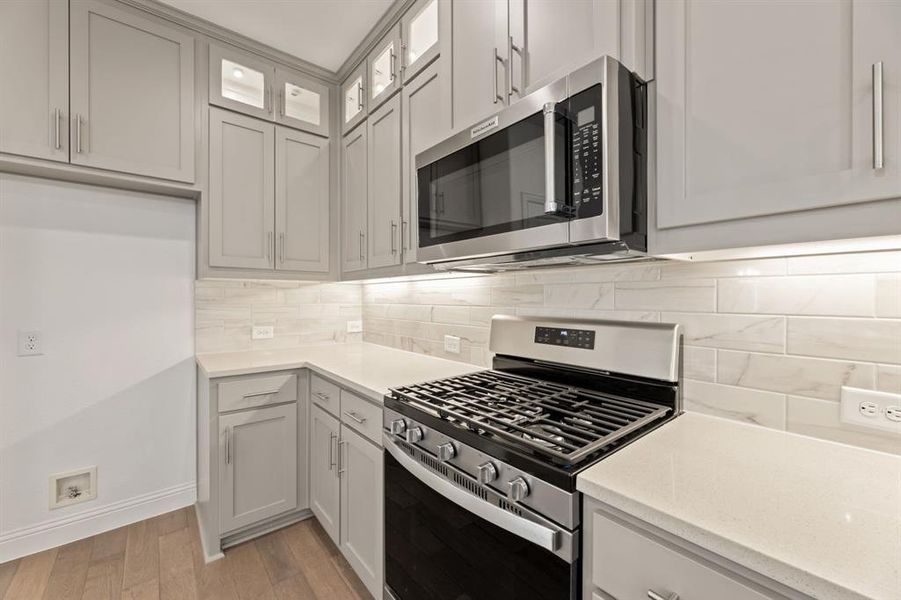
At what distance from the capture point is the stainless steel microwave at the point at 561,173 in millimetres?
923

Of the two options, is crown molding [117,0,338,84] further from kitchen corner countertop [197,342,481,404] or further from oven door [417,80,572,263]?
kitchen corner countertop [197,342,481,404]

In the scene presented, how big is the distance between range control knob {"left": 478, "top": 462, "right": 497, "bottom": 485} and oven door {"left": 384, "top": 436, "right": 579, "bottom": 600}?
0.06 metres

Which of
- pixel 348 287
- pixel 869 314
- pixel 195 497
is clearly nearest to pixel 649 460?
pixel 869 314

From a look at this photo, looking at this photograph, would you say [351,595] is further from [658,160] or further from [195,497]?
[658,160]

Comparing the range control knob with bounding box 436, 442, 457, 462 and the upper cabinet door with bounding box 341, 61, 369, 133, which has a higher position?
the upper cabinet door with bounding box 341, 61, 369, 133

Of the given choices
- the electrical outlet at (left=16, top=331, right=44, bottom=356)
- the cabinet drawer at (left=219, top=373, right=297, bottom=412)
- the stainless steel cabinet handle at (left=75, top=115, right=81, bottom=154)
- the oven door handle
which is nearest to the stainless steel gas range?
the oven door handle

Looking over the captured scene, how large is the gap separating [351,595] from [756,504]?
1644 mm

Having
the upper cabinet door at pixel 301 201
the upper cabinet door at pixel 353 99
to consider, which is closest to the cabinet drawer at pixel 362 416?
the upper cabinet door at pixel 301 201

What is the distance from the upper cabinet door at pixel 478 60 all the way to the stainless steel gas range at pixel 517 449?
81 cm

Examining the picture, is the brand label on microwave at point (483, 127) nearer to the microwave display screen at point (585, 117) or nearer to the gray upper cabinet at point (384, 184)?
the microwave display screen at point (585, 117)

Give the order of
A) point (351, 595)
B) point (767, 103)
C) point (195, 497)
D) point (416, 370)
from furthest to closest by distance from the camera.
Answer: point (195, 497) → point (416, 370) → point (351, 595) → point (767, 103)

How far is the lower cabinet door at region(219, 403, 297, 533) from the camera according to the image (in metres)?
1.92

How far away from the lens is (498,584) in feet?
2.99

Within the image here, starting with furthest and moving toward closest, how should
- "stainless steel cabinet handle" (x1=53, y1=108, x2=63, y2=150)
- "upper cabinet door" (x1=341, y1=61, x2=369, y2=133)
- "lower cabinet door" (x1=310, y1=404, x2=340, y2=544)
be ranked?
"upper cabinet door" (x1=341, y1=61, x2=369, y2=133) < "lower cabinet door" (x1=310, y1=404, x2=340, y2=544) < "stainless steel cabinet handle" (x1=53, y1=108, x2=63, y2=150)
